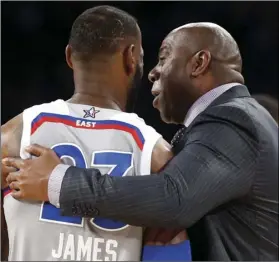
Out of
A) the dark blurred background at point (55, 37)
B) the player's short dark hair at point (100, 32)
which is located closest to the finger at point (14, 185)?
the player's short dark hair at point (100, 32)

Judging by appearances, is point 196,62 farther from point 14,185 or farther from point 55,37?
point 55,37

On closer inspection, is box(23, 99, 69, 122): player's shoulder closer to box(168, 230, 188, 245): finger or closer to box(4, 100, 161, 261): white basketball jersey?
box(4, 100, 161, 261): white basketball jersey

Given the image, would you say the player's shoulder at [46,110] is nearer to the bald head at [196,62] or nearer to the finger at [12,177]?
the finger at [12,177]

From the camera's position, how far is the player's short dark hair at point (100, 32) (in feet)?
4.87

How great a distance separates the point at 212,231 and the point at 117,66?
48cm

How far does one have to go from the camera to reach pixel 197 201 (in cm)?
144

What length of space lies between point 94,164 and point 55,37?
1928mm

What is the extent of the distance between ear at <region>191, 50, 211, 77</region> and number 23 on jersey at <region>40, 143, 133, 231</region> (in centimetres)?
40

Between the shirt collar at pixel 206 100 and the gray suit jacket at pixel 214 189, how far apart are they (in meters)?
0.03

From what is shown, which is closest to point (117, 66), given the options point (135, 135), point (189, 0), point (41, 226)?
point (135, 135)

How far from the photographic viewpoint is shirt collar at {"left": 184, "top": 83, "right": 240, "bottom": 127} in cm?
169

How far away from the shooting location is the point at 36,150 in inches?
56.0

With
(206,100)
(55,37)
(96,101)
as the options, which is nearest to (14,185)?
(96,101)

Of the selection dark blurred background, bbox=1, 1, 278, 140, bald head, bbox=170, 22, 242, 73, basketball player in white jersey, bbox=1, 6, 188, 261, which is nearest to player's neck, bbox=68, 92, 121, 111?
basketball player in white jersey, bbox=1, 6, 188, 261
